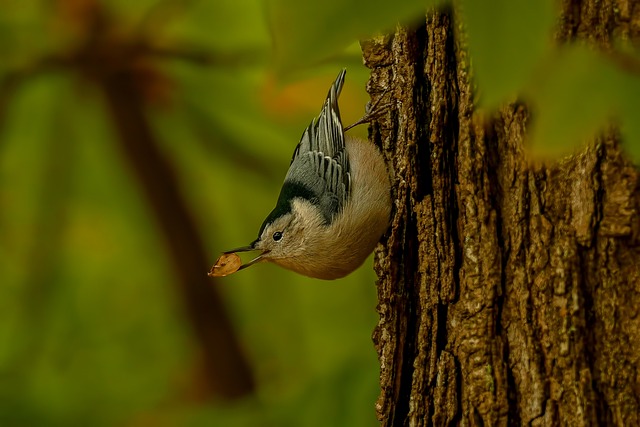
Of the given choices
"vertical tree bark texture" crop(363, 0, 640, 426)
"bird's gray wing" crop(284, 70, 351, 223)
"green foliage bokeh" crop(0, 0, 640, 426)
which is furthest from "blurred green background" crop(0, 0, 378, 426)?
"vertical tree bark texture" crop(363, 0, 640, 426)

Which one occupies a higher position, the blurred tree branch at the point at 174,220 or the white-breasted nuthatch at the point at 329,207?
the blurred tree branch at the point at 174,220

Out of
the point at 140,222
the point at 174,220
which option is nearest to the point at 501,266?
the point at 174,220

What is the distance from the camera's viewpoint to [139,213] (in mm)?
3539

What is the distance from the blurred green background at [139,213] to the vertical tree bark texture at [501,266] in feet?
5.28

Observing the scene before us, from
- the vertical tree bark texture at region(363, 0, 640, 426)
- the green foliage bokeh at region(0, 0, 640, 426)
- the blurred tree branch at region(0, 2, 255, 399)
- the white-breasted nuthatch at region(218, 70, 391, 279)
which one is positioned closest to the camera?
the vertical tree bark texture at region(363, 0, 640, 426)

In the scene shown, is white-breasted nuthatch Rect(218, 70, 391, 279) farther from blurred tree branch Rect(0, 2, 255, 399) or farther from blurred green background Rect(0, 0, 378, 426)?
blurred tree branch Rect(0, 2, 255, 399)

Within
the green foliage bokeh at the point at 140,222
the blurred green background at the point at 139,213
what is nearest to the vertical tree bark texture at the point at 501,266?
the green foliage bokeh at the point at 140,222

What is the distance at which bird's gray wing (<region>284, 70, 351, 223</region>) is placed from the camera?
7.13ft

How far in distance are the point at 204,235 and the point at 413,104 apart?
208 cm

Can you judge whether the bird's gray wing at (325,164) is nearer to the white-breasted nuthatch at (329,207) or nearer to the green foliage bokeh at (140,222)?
the white-breasted nuthatch at (329,207)

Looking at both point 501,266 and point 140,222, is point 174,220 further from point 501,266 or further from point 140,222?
point 501,266

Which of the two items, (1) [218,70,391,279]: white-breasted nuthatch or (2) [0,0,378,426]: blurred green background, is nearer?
(1) [218,70,391,279]: white-breasted nuthatch

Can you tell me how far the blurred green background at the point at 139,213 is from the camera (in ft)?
10.6

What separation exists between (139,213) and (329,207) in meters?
1.61
